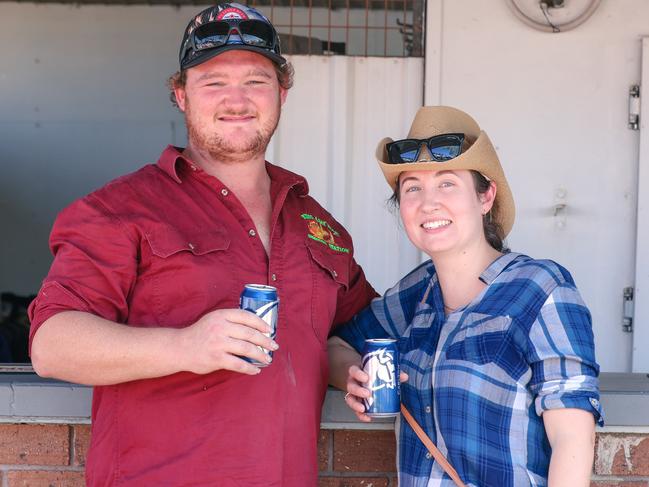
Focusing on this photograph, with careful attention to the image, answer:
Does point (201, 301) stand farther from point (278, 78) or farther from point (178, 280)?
point (278, 78)

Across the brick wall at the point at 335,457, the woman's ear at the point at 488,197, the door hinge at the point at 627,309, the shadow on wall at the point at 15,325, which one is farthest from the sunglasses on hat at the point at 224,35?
the shadow on wall at the point at 15,325

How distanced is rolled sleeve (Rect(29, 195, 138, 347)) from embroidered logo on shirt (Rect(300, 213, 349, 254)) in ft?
1.92

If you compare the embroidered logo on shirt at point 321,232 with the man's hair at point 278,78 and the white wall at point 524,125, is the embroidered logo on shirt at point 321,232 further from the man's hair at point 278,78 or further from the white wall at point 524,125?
the white wall at point 524,125

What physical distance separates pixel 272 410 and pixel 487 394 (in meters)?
0.56

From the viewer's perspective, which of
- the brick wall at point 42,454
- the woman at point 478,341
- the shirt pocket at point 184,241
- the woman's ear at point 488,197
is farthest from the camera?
the brick wall at point 42,454

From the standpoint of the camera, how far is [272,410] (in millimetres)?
2391

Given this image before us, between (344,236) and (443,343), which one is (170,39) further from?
(443,343)

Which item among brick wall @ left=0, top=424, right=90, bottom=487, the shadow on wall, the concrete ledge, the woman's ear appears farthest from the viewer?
the shadow on wall

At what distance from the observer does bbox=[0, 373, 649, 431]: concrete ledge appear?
2877 mm

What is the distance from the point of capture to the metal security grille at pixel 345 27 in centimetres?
434

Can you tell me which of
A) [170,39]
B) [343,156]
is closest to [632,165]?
[343,156]

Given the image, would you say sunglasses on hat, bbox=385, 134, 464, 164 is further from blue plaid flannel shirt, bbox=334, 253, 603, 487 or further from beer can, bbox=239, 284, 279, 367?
beer can, bbox=239, 284, 279, 367

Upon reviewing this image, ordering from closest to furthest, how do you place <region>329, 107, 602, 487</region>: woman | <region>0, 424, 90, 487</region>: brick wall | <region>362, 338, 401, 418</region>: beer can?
<region>329, 107, 602, 487</region>: woman, <region>362, 338, 401, 418</region>: beer can, <region>0, 424, 90, 487</region>: brick wall

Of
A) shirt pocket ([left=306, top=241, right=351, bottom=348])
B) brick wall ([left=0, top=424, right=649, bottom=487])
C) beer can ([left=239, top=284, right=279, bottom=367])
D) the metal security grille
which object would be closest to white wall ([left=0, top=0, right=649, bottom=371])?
the metal security grille
